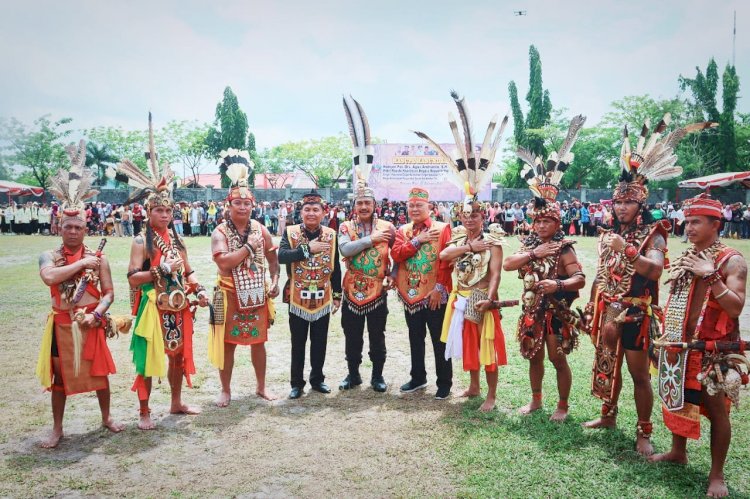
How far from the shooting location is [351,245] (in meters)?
5.60

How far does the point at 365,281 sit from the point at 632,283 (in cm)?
261

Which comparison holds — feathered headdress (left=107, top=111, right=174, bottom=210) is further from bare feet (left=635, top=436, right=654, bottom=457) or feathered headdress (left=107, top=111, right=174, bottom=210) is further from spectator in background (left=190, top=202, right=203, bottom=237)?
spectator in background (left=190, top=202, right=203, bottom=237)

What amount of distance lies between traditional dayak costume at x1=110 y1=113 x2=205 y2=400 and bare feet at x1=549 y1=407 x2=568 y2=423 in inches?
135

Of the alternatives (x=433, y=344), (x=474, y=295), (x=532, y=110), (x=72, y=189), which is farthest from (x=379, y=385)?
(x=532, y=110)

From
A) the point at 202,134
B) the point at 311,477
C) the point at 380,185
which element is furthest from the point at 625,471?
the point at 202,134

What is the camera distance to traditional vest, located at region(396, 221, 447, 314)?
224 inches

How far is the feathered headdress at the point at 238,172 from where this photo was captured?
18.0ft

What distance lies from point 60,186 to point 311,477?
10.7 ft

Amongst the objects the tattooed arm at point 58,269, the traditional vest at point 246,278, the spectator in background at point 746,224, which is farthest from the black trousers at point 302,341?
the spectator in background at point 746,224

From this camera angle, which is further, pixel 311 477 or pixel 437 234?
pixel 437 234

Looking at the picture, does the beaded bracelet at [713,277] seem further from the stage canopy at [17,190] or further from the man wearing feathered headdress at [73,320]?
the stage canopy at [17,190]

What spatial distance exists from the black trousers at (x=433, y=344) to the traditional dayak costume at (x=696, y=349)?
7.18ft

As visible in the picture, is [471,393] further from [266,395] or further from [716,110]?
[716,110]

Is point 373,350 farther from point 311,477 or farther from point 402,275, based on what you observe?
point 311,477
